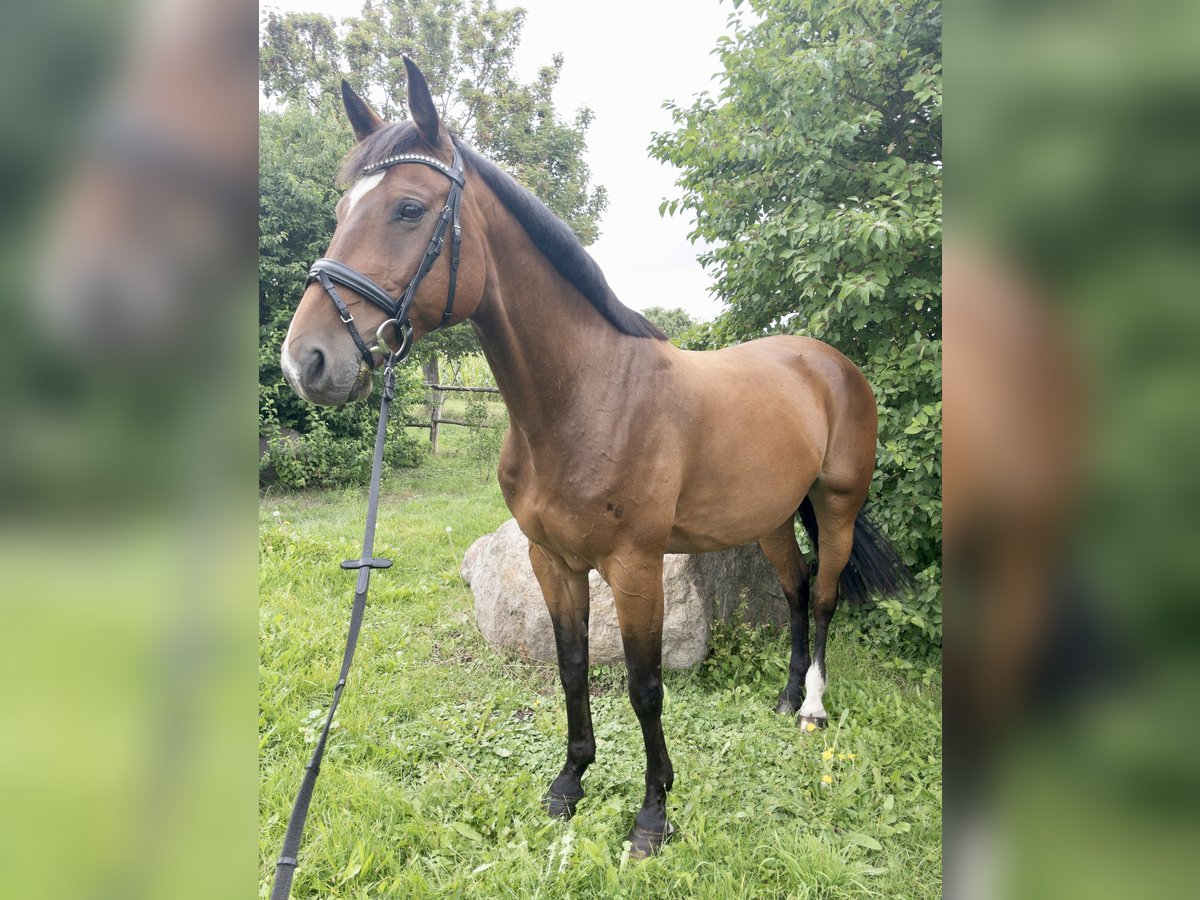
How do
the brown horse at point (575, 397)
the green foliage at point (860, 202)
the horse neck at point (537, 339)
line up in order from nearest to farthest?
the brown horse at point (575, 397) < the horse neck at point (537, 339) < the green foliage at point (860, 202)

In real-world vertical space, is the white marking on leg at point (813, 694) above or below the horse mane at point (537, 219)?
below

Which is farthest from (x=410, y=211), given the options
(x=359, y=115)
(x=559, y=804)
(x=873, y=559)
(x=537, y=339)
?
(x=873, y=559)

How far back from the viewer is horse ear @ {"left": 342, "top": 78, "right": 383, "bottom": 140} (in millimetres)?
1727

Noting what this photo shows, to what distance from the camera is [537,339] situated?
1.97 meters

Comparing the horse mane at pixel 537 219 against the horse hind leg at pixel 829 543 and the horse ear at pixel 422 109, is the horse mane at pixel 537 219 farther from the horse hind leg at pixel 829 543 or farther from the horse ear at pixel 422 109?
the horse hind leg at pixel 829 543

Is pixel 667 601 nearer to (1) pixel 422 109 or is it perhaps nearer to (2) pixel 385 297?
(2) pixel 385 297

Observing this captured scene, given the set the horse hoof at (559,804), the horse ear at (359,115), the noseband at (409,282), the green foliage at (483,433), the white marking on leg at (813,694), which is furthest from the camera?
the green foliage at (483,433)

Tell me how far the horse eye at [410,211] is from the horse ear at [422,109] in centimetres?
20

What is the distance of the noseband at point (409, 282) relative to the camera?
1.48m

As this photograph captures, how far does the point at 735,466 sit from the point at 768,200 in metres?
2.15

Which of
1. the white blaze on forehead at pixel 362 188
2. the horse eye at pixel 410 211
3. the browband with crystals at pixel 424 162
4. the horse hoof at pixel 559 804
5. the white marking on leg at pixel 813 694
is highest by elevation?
the browband with crystals at pixel 424 162

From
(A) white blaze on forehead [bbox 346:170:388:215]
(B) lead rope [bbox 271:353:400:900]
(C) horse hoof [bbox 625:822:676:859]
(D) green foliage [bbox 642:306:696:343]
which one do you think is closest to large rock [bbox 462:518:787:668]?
(C) horse hoof [bbox 625:822:676:859]

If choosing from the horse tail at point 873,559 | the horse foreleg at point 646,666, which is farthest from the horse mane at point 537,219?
the horse tail at point 873,559
